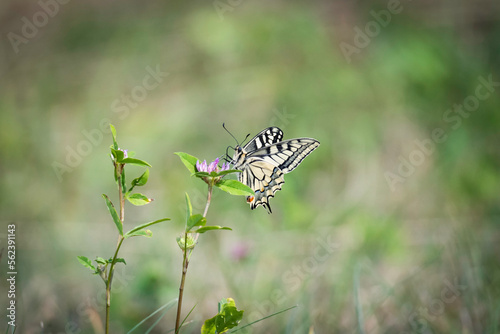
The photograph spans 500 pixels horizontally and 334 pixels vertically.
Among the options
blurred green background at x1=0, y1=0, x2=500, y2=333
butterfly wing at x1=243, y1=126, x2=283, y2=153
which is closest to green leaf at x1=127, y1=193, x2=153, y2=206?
butterfly wing at x1=243, y1=126, x2=283, y2=153

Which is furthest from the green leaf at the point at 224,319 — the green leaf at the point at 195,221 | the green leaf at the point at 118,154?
the green leaf at the point at 118,154

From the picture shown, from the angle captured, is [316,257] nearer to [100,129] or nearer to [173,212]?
[173,212]

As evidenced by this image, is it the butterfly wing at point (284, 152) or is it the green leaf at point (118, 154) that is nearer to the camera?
the green leaf at point (118, 154)

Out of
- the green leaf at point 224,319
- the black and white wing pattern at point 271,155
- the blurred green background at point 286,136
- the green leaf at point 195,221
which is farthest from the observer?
the blurred green background at point 286,136

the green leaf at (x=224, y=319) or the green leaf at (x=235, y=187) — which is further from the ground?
the green leaf at (x=235, y=187)

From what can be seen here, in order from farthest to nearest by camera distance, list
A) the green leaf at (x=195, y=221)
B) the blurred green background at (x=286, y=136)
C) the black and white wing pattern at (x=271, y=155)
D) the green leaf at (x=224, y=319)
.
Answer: the blurred green background at (x=286, y=136) → the black and white wing pattern at (x=271, y=155) → the green leaf at (x=224, y=319) → the green leaf at (x=195, y=221)

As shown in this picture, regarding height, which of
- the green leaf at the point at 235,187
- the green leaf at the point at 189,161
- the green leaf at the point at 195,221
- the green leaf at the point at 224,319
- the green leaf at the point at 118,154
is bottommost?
the green leaf at the point at 224,319

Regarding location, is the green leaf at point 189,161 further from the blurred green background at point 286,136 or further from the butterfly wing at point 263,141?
the blurred green background at point 286,136
